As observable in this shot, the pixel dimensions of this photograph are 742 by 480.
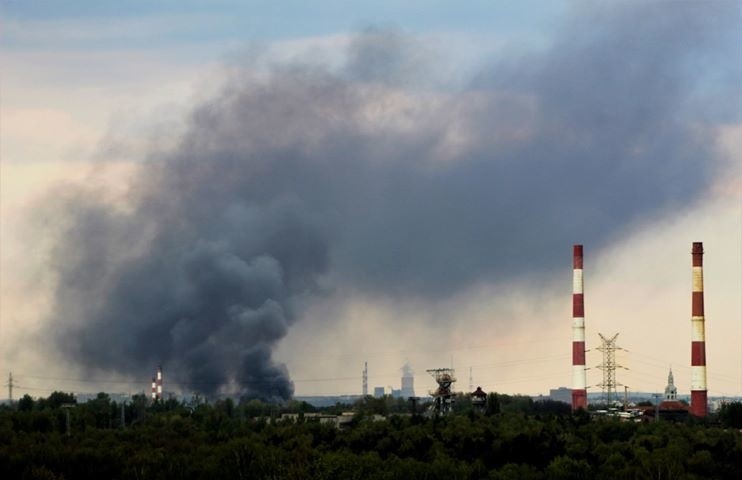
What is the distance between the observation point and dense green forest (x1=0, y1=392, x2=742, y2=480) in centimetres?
6719

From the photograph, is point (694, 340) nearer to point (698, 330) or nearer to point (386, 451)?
point (698, 330)

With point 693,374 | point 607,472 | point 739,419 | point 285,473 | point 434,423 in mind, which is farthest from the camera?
point 739,419

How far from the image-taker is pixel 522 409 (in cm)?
16550

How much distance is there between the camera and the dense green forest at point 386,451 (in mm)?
67188

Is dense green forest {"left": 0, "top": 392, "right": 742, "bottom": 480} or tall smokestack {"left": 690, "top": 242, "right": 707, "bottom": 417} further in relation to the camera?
tall smokestack {"left": 690, "top": 242, "right": 707, "bottom": 417}

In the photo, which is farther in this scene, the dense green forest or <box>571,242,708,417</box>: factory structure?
<box>571,242,708,417</box>: factory structure

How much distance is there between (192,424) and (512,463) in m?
47.9

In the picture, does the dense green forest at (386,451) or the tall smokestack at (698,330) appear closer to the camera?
the dense green forest at (386,451)

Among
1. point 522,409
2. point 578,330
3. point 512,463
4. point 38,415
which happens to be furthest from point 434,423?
point 522,409

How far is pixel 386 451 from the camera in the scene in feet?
280

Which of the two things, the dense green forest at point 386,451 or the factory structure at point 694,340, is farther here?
the factory structure at point 694,340

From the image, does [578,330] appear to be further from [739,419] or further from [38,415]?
[38,415]

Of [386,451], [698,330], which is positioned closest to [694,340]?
[698,330]

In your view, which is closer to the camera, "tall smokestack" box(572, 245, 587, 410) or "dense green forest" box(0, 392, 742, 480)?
"dense green forest" box(0, 392, 742, 480)
